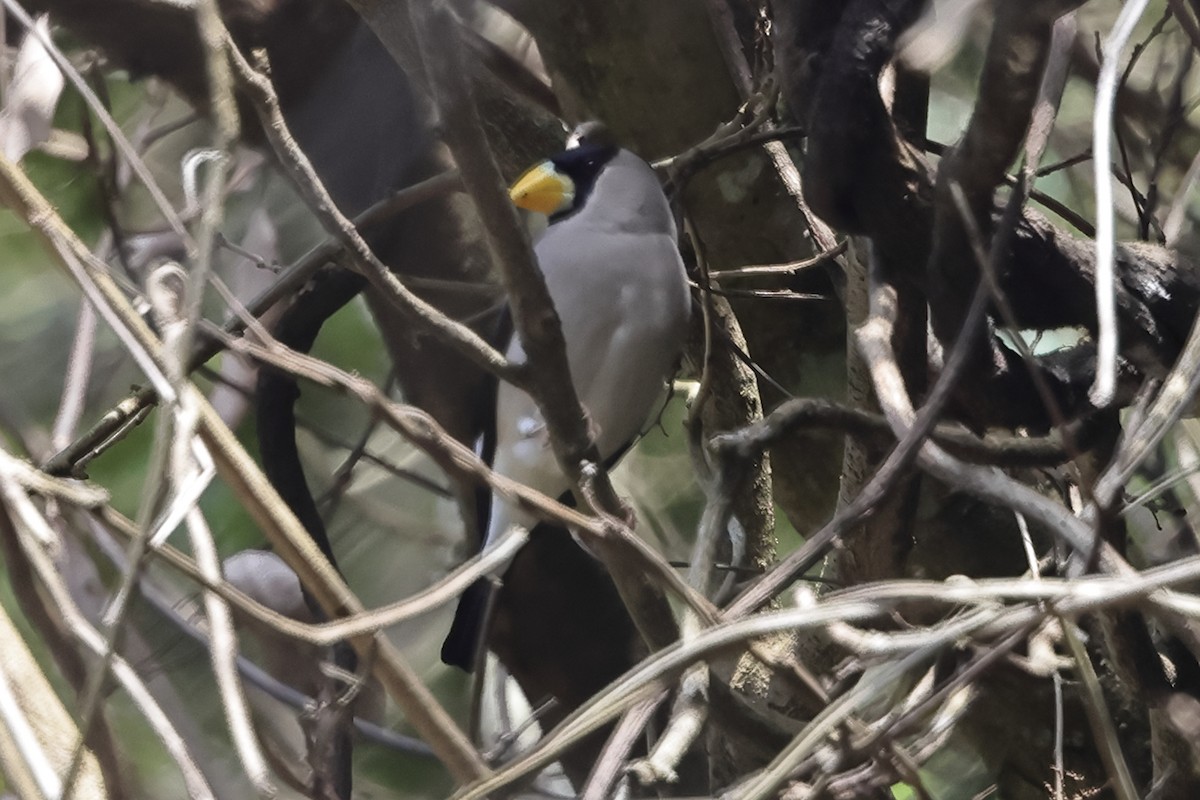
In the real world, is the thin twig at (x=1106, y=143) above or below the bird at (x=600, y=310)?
above

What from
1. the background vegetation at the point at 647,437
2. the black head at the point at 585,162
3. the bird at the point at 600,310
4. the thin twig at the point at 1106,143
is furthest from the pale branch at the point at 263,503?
the black head at the point at 585,162

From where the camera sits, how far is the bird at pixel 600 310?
1.68 meters

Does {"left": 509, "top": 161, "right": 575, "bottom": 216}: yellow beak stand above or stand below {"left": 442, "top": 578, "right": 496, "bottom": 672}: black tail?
above

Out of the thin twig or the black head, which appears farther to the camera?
the black head

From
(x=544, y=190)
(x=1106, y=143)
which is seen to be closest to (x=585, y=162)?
(x=544, y=190)

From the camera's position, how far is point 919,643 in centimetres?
69

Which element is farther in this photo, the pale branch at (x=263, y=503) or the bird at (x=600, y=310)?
the bird at (x=600, y=310)

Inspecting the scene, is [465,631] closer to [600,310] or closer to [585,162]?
[600,310]

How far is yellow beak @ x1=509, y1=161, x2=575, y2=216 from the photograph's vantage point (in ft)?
5.94

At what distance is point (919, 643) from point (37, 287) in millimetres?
1451

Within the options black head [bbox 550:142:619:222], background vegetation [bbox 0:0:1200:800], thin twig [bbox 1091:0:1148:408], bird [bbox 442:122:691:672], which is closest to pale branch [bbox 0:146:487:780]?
background vegetation [bbox 0:0:1200:800]

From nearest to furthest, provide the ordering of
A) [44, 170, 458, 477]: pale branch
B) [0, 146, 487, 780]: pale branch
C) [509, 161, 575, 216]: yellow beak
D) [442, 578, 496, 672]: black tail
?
1. [0, 146, 487, 780]: pale branch
2. [44, 170, 458, 477]: pale branch
3. [442, 578, 496, 672]: black tail
4. [509, 161, 575, 216]: yellow beak

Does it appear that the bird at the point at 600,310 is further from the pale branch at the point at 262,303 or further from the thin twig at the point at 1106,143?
the thin twig at the point at 1106,143

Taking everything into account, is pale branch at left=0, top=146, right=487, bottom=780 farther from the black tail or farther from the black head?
the black head
